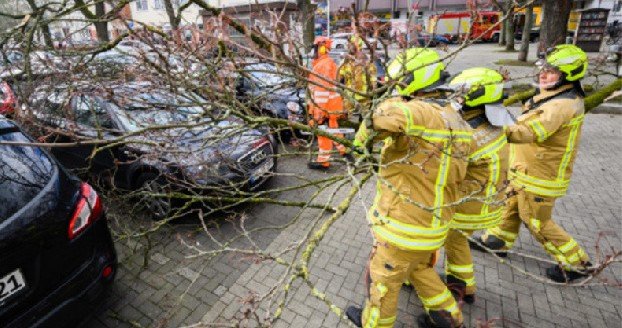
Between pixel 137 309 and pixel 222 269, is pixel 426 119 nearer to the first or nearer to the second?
pixel 222 269

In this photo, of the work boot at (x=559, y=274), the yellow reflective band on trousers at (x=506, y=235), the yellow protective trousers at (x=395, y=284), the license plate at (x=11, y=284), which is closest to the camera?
the license plate at (x=11, y=284)

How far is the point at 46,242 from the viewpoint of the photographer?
2.33 m

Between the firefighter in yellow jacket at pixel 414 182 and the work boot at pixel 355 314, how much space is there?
15.4 inches

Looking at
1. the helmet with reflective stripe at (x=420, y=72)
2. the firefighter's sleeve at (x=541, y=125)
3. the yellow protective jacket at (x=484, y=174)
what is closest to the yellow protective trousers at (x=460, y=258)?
the yellow protective jacket at (x=484, y=174)

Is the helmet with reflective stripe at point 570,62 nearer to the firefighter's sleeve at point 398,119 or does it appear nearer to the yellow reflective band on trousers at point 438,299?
the firefighter's sleeve at point 398,119

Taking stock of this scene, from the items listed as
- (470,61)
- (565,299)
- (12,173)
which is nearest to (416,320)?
(565,299)

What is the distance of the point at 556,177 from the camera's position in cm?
320

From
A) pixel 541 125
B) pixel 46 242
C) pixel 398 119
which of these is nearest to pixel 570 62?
pixel 541 125

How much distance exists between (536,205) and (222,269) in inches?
121

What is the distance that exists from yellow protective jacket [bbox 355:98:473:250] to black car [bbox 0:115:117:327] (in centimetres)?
206

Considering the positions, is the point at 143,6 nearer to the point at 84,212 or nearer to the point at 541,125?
the point at 84,212

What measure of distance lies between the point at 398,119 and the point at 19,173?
2.53 m

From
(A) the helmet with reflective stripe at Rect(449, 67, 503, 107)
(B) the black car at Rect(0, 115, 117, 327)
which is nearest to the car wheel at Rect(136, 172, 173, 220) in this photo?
(B) the black car at Rect(0, 115, 117, 327)

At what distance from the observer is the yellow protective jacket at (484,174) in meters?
2.74
